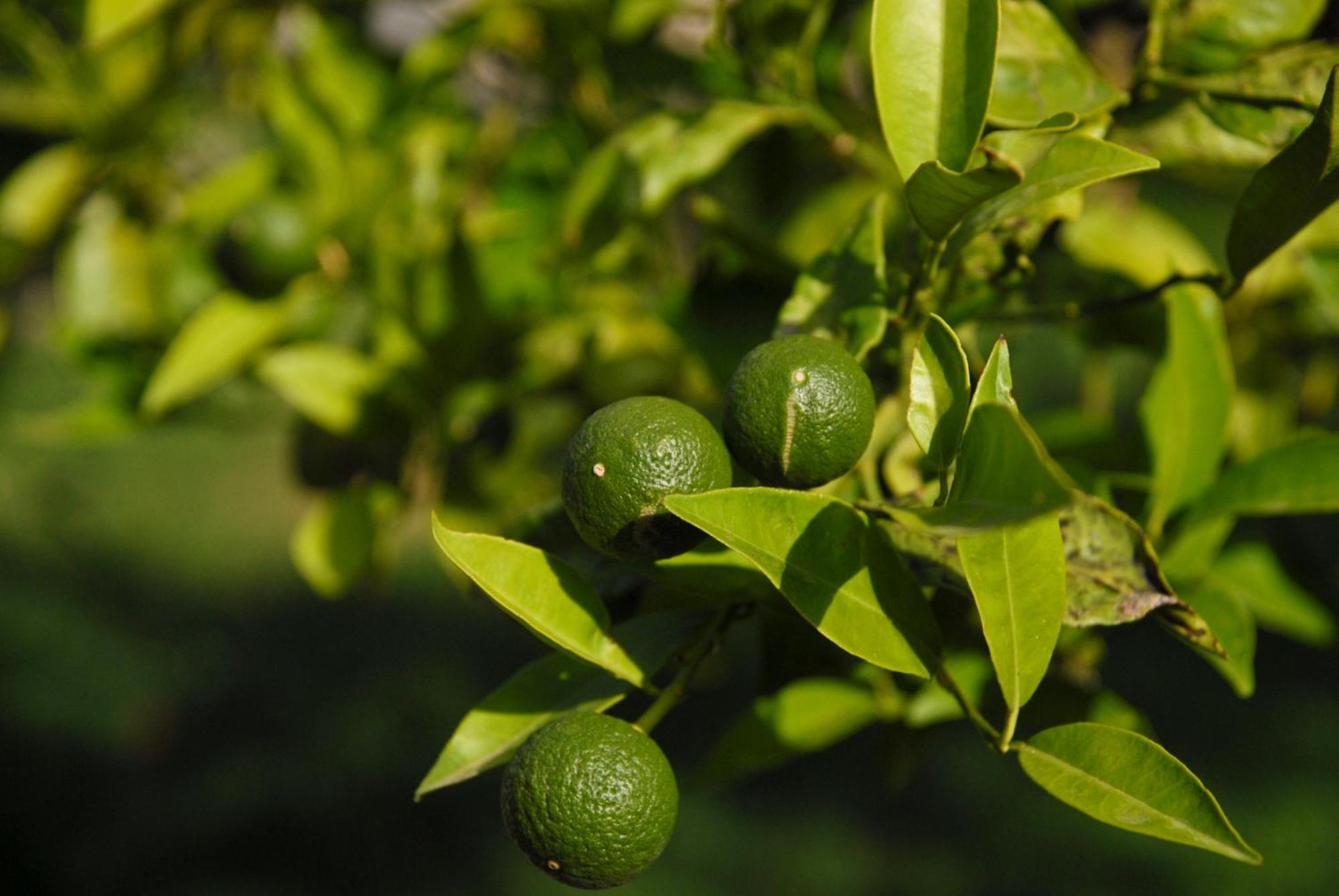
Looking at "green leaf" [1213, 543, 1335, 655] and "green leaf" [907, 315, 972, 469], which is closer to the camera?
"green leaf" [907, 315, 972, 469]

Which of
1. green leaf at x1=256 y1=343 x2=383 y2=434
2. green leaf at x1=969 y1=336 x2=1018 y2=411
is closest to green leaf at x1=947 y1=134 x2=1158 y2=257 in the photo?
green leaf at x1=969 y1=336 x2=1018 y2=411

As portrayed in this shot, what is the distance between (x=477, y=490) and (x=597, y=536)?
0.64 metres

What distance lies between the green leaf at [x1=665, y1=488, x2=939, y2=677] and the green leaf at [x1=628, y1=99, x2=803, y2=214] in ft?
1.61

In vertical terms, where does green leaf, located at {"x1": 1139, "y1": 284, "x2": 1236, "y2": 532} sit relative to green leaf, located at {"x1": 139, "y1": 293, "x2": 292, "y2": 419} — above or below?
above

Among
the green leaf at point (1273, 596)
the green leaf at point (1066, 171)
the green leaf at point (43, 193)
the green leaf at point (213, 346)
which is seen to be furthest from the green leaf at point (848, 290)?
the green leaf at point (43, 193)

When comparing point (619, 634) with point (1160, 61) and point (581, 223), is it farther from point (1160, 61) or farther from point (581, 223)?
point (1160, 61)

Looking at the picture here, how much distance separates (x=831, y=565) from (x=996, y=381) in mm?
153

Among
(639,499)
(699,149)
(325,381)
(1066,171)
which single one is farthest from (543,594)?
(325,381)

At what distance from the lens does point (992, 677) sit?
36.9 inches

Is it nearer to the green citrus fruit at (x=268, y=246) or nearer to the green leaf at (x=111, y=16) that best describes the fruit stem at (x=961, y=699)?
the green citrus fruit at (x=268, y=246)

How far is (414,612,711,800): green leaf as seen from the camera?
814mm

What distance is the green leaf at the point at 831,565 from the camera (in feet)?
2.24

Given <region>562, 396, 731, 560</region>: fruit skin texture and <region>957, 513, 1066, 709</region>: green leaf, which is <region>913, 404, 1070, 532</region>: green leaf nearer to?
<region>957, 513, 1066, 709</region>: green leaf

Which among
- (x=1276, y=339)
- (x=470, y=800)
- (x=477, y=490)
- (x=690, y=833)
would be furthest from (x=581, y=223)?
(x=470, y=800)
